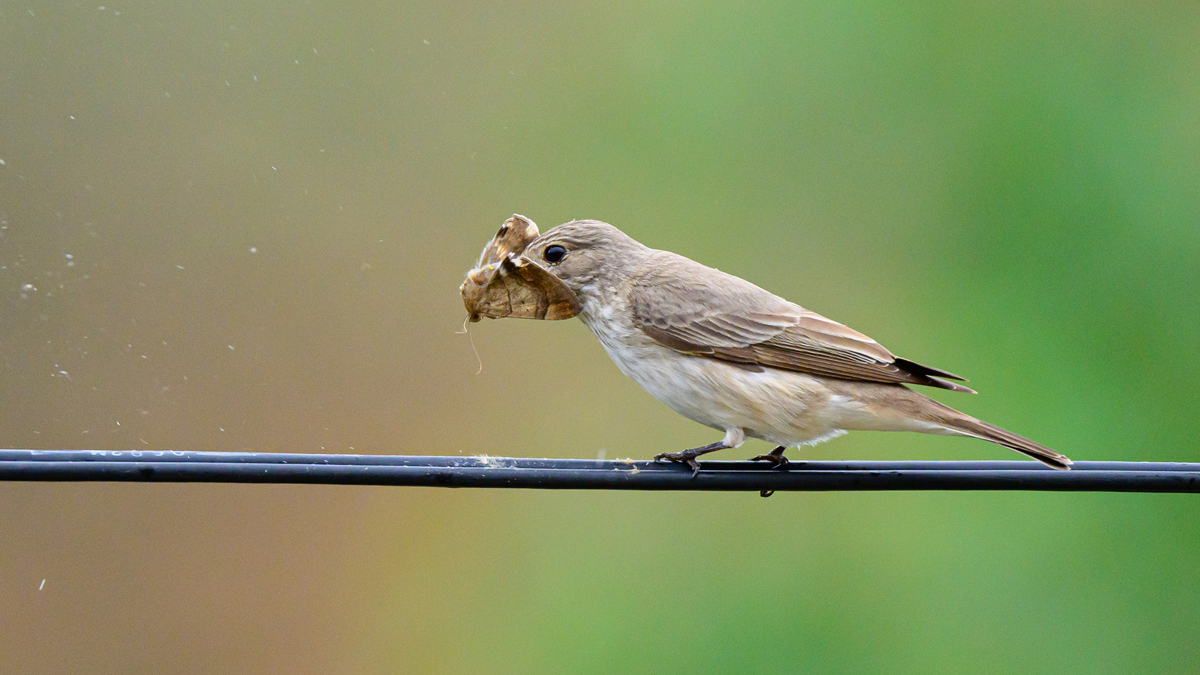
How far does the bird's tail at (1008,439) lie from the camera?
321 centimetres

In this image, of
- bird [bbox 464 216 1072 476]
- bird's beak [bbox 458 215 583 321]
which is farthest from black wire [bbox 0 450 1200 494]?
bird's beak [bbox 458 215 583 321]

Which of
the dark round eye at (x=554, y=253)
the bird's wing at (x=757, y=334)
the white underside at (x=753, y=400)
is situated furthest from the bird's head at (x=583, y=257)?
the white underside at (x=753, y=400)

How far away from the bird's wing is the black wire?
0.80 metres

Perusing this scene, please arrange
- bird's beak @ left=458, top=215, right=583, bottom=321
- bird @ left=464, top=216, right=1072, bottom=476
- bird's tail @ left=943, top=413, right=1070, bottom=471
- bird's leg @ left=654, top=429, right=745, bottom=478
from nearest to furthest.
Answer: bird's tail @ left=943, top=413, right=1070, bottom=471, bird's leg @ left=654, top=429, right=745, bottom=478, bird @ left=464, top=216, right=1072, bottom=476, bird's beak @ left=458, top=215, right=583, bottom=321

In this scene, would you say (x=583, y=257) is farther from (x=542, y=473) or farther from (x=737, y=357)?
(x=542, y=473)

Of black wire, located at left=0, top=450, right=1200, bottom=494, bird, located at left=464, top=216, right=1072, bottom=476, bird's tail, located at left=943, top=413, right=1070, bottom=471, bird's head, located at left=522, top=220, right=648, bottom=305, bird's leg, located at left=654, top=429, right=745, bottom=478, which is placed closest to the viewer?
black wire, located at left=0, top=450, right=1200, bottom=494

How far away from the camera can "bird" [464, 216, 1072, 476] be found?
388 centimetres

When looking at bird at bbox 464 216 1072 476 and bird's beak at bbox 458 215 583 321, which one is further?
bird's beak at bbox 458 215 583 321

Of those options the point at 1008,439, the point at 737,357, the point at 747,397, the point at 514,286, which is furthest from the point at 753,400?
the point at 514,286

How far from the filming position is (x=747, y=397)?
390cm

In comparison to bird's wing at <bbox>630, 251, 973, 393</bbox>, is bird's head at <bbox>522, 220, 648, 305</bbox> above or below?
above

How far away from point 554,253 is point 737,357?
3.05 feet

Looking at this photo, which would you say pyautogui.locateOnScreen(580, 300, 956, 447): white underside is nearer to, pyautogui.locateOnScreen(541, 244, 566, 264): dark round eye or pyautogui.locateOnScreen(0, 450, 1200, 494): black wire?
pyautogui.locateOnScreen(541, 244, 566, 264): dark round eye

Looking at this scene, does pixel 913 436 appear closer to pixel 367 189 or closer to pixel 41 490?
pixel 367 189
